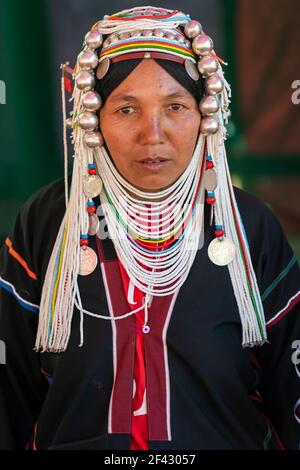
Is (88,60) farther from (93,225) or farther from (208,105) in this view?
(93,225)

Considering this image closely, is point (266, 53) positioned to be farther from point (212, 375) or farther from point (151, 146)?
point (212, 375)

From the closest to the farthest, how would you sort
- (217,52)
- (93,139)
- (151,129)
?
(151,129), (93,139), (217,52)

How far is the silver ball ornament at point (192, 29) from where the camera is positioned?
1880mm

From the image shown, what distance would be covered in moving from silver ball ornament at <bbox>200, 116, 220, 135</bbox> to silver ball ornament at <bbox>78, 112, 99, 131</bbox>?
30 centimetres

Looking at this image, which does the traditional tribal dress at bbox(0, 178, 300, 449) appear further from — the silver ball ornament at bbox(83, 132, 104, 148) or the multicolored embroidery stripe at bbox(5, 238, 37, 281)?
the silver ball ornament at bbox(83, 132, 104, 148)

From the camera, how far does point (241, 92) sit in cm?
361

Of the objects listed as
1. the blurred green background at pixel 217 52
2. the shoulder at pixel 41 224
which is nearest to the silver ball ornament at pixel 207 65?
the shoulder at pixel 41 224

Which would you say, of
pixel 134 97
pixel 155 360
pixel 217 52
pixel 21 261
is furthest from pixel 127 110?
pixel 217 52

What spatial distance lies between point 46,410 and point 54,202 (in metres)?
0.62

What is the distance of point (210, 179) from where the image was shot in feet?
6.41

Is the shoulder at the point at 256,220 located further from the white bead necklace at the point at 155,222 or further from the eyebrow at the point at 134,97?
the eyebrow at the point at 134,97

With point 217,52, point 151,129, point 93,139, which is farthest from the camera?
point 217,52

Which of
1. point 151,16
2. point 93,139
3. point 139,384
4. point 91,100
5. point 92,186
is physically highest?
point 151,16

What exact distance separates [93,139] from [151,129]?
20 centimetres
